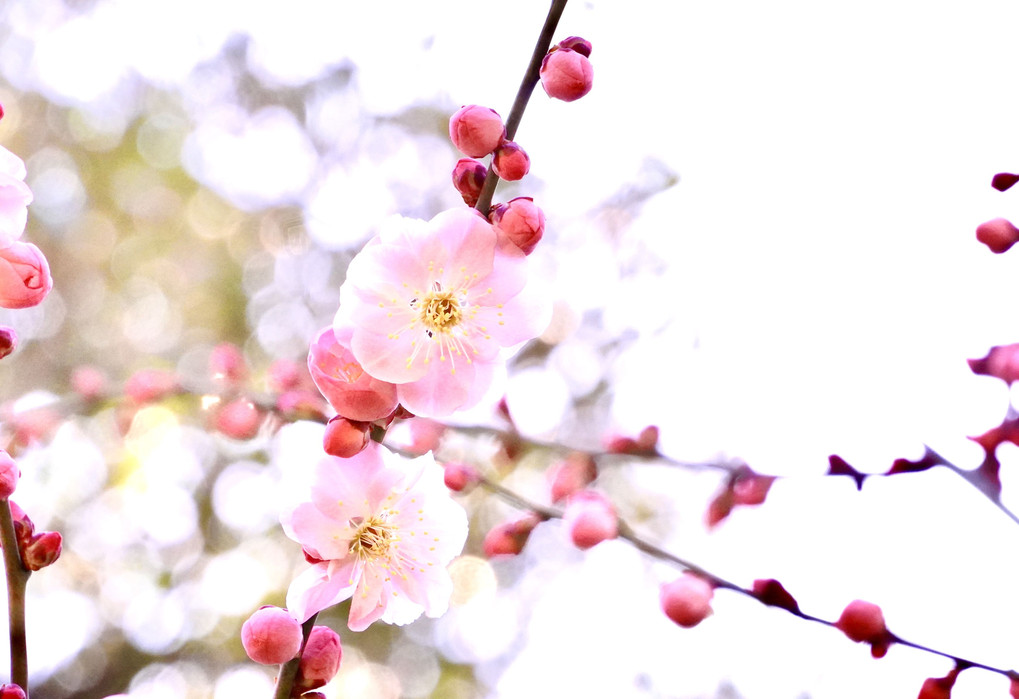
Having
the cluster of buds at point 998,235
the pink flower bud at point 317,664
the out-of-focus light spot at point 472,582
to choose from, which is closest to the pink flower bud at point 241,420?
the pink flower bud at point 317,664

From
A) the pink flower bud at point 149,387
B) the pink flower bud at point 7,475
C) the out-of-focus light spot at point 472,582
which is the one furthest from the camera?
the out-of-focus light spot at point 472,582

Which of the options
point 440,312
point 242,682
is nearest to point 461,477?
point 440,312

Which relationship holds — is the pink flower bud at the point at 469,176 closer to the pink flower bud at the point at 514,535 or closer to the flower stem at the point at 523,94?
the flower stem at the point at 523,94

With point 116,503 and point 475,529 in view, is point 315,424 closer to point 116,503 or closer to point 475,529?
point 475,529

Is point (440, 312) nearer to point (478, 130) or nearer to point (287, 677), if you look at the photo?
point (478, 130)

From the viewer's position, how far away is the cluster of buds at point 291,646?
434 millimetres

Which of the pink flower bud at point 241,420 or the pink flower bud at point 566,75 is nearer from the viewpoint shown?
the pink flower bud at point 566,75

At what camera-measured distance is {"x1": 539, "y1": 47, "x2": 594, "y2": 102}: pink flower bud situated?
47 cm

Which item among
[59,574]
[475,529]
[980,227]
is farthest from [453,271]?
[59,574]

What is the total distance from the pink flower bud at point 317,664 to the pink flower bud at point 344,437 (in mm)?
102

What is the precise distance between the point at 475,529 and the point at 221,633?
0.66 m

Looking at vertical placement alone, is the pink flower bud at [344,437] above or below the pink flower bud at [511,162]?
below

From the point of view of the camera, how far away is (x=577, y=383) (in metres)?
2.25

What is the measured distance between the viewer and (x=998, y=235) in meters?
0.50
